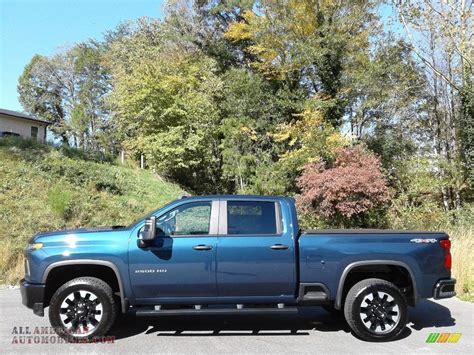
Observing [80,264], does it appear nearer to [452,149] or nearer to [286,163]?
[286,163]

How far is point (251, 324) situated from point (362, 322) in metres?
1.59

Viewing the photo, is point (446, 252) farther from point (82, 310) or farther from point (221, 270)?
point (82, 310)

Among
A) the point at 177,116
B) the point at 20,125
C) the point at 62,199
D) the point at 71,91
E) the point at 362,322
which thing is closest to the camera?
the point at 362,322

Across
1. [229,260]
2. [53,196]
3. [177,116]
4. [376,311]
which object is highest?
[177,116]

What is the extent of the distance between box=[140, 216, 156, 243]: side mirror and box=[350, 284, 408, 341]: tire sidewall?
107 inches

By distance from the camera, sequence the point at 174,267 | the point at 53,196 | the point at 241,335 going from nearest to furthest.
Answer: the point at 174,267, the point at 241,335, the point at 53,196

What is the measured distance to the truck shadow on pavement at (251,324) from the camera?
636 cm

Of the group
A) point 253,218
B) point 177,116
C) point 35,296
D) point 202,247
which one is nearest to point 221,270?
point 202,247

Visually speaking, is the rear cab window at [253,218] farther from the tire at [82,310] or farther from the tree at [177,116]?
the tree at [177,116]

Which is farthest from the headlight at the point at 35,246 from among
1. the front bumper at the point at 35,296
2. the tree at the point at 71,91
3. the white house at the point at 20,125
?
the tree at the point at 71,91

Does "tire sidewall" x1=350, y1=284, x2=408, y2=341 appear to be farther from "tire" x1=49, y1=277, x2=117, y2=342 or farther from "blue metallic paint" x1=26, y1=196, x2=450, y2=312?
"tire" x1=49, y1=277, x2=117, y2=342

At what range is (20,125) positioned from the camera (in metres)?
35.9

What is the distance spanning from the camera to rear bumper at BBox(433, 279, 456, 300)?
20.0ft

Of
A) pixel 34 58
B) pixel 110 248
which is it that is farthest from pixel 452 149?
pixel 34 58
